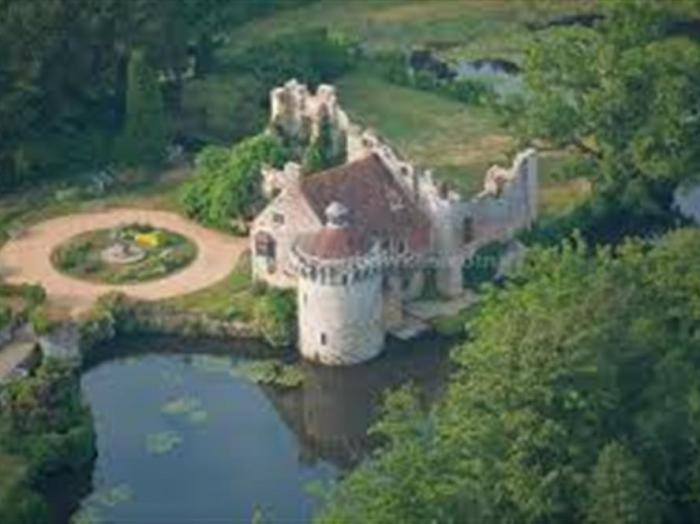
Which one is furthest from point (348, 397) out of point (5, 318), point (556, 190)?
point (556, 190)

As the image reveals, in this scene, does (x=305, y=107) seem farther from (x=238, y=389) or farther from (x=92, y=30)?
(x=238, y=389)

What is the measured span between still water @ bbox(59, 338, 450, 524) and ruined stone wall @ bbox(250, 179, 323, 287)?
14.1 feet

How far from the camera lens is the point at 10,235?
10788 centimetres

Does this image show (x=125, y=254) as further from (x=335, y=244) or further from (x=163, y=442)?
(x=163, y=442)

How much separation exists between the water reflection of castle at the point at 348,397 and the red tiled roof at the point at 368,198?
5.90 meters

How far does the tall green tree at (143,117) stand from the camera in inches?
4483

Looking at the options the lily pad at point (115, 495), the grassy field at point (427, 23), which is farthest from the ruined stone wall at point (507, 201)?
the grassy field at point (427, 23)

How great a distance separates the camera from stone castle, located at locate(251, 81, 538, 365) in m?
95.9

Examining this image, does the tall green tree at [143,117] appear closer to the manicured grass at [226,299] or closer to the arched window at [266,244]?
the manicured grass at [226,299]

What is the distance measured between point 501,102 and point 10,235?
2814cm

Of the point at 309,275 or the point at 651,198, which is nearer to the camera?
the point at 309,275

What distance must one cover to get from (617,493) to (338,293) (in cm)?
2347

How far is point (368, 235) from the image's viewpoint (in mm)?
98750

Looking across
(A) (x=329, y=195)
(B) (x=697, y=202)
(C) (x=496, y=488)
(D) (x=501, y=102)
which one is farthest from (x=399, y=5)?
(C) (x=496, y=488)
